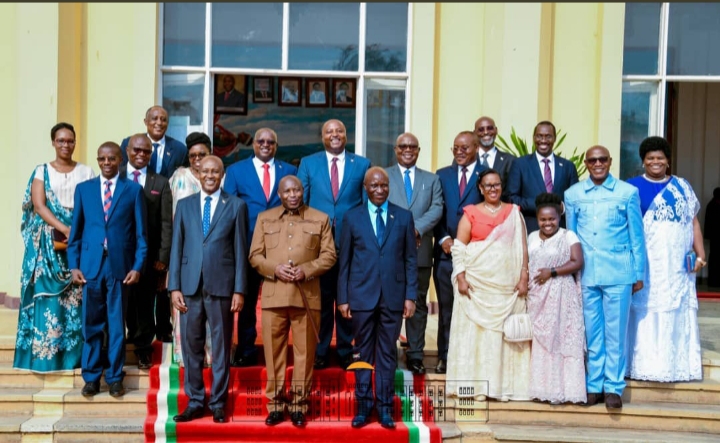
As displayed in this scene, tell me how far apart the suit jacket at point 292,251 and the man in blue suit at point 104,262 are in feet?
3.52

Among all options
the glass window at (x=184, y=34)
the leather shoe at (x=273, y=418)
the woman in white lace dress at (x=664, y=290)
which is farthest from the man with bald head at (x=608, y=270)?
the glass window at (x=184, y=34)

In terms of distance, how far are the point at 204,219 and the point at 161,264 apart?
32.9 inches

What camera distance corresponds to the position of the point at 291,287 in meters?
6.19

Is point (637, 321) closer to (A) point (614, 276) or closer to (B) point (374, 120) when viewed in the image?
(A) point (614, 276)

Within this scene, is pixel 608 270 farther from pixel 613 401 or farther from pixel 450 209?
pixel 450 209

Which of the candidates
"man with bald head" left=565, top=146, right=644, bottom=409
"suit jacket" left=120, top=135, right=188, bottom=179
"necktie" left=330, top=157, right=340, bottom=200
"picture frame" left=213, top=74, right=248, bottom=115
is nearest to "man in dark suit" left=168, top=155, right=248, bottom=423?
"necktie" left=330, top=157, right=340, bottom=200

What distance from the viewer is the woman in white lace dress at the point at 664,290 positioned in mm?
6906

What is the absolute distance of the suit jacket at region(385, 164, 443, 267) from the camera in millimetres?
6961

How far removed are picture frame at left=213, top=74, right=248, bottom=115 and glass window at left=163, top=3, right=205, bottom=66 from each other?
0.30 meters

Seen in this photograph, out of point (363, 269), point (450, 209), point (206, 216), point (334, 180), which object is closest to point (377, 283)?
point (363, 269)

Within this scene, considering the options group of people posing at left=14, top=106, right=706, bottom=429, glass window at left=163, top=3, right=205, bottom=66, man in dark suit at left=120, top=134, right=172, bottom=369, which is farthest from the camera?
glass window at left=163, top=3, right=205, bottom=66

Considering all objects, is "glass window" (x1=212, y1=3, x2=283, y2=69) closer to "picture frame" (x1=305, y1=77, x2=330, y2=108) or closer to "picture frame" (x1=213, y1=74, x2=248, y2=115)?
"picture frame" (x1=213, y1=74, x2=248, y2=115)

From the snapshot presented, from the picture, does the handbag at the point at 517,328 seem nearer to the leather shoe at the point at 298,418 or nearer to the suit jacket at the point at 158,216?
the leather shoe at the point at 298,418

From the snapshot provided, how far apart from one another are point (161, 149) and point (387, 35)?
10.8 ft
